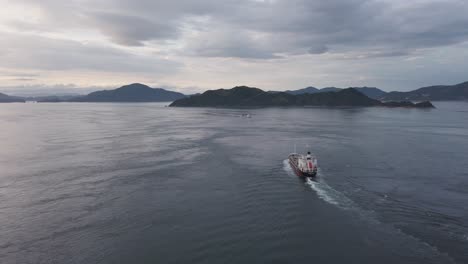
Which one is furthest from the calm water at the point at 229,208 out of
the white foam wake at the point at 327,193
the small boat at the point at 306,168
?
the small boat at the point at 306,168

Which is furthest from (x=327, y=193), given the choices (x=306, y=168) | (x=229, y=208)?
(x=229, y=208)

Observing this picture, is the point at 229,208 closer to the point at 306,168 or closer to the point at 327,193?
the point at 327,193

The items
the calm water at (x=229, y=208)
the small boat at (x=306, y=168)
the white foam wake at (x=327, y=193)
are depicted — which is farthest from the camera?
the small boat at (x=306, y=168)

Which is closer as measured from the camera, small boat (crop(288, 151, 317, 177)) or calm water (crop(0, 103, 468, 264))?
calm water (crop(0, 103, 468, 264))

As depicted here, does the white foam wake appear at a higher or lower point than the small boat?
lower

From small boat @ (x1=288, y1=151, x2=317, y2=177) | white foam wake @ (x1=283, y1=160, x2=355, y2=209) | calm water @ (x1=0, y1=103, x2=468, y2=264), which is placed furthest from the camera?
small boat @ (x1=288, y1=151, x2=317, y2=177)

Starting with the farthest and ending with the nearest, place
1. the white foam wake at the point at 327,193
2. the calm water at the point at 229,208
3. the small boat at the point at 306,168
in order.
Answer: the small boat at the point at 306,168 < the white foam wake at the point at 327,193 < the calm water at the point at 229,208

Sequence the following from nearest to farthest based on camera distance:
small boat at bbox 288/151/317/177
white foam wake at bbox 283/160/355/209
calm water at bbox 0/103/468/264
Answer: calm water at bbox 0/103/468/264
white foam wake at bbox 283/160/355/209
small boat at bbox 288/151/317/177

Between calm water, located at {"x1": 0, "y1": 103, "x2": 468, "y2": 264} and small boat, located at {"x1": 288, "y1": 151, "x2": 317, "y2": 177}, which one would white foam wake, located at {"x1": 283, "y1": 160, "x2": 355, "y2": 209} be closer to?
calm water, located at {"x1": 0, "y1": 103, "x2": 468, "y2": 264}

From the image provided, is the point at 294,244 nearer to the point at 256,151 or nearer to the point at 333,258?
the point at 333,258

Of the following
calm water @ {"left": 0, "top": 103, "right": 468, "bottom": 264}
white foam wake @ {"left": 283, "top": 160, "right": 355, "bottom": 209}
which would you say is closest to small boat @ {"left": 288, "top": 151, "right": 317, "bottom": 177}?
white foam wake @ {"left": 283, "top": 160, "right": 355, "bottom": 209}

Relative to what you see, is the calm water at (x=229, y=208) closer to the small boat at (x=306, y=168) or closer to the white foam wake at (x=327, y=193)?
the white foam wake at (x=327, y=193)

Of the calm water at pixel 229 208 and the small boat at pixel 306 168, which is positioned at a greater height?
the small boat at pixel 306 168
